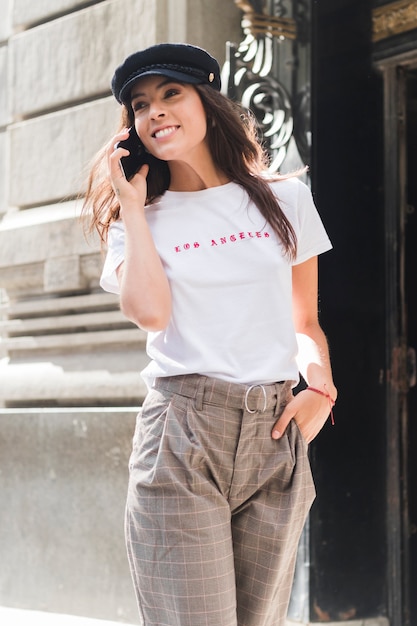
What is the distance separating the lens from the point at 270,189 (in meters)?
2.69

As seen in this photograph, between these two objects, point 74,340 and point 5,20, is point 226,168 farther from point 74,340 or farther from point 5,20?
point 5,20

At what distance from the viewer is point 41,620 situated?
5543 millimetres

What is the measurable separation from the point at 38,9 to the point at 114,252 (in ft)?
12.8

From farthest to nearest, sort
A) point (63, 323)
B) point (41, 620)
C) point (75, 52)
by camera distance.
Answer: point (75, 52), point (63, 323), point (41, 620)

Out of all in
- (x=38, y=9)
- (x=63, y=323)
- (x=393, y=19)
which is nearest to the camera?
(x=393, y=19)

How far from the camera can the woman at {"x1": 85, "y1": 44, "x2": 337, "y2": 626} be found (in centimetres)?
242

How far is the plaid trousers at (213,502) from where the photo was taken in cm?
240

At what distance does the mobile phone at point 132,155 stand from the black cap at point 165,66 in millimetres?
101

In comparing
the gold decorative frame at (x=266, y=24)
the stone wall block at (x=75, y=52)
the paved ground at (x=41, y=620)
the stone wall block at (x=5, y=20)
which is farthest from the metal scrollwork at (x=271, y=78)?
the paved ground at (x=41, y=620)

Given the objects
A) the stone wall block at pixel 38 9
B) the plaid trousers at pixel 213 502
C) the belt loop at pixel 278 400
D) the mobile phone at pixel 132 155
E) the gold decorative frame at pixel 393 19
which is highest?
the stone wall block at pixel 38 9

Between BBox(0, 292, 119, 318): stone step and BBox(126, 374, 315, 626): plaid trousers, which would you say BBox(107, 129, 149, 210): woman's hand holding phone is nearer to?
BBox(126, 374, 315, 626): plaid trousers

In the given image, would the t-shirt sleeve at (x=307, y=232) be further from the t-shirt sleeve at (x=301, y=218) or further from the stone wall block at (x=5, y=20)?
the stone wall block at (x=5, y=20)

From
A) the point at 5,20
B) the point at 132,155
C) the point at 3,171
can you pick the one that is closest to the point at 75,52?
the point at 5,20

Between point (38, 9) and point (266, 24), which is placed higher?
point (38, 9)
